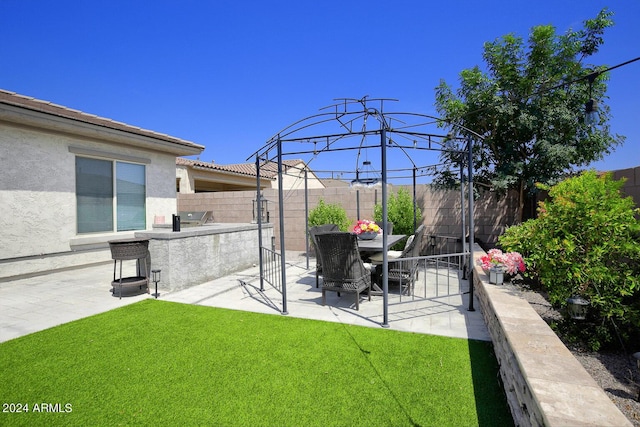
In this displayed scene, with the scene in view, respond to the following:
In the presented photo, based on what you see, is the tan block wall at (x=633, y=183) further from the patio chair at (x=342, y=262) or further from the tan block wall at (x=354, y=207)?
the tan block wall at (x=354, y=207)

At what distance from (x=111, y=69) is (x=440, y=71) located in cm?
1043

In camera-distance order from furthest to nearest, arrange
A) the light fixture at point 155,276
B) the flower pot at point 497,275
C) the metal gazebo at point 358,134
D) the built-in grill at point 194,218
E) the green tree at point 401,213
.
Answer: the built-in grill at point 194,218 < the green tree at point 401,213 < the light fixture at point 155,276 < the metal gazebo at point 358,134 < the flower pot at point 497,275

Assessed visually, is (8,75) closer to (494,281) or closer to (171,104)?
(171,104)

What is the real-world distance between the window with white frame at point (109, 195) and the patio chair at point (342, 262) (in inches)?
246

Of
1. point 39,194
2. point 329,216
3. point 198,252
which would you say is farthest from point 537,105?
point 39,194

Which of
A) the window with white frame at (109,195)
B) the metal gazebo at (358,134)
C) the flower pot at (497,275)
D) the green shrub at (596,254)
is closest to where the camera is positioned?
the green shrub at (596,254)

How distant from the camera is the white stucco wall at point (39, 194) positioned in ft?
20.7

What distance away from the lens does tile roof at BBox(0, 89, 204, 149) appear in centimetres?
617

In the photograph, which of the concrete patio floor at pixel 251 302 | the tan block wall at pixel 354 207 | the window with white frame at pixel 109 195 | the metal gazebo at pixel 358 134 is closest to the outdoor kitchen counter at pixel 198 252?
the concrete patio floor at pixel 251 302

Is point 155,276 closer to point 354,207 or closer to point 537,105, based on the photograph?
point 354,207

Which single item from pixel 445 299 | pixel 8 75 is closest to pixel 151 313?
pixel 445 299

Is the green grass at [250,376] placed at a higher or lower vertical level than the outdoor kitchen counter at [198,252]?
lower

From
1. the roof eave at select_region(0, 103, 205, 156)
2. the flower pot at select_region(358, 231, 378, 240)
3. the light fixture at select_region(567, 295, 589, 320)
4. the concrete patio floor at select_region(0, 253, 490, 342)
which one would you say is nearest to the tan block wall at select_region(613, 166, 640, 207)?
Result: the light fixture at select_region(567, 295, 589, 320)

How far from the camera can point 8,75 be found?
25.5 feet
